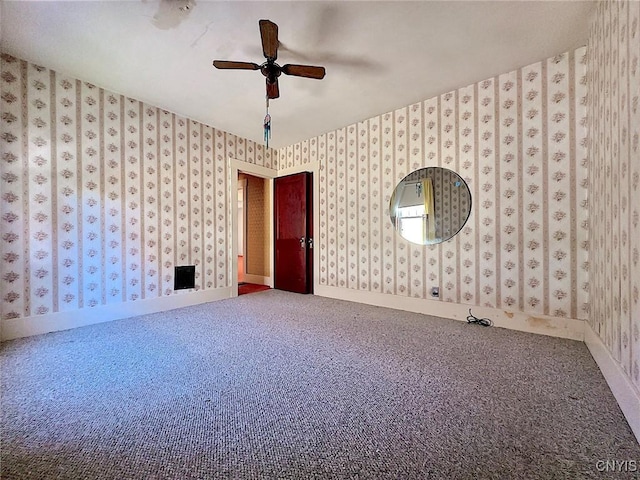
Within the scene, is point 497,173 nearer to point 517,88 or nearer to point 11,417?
point 517,88

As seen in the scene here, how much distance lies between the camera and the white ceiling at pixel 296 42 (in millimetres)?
1924

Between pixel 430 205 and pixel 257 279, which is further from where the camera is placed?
pixel 257 279

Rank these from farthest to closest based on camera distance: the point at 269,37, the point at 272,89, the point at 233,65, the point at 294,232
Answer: the point at 294,232, the point at 272,89, the point at 233,65, the point at 269,37

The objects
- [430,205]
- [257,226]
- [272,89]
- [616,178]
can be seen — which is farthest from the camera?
[257,226]

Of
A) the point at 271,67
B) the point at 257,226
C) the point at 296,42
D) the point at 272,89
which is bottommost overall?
the point at 257,226

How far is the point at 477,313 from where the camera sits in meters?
2.85

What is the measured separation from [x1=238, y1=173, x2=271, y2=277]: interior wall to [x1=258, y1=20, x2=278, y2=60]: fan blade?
11.4ft

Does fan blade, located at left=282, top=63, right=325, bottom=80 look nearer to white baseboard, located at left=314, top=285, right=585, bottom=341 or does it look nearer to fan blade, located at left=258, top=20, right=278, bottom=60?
fan blade, located at left=258, top=20, right=278, bottom=60

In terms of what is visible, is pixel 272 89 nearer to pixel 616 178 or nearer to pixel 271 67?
pixel 271 67

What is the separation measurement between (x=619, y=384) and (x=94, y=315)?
170 inches

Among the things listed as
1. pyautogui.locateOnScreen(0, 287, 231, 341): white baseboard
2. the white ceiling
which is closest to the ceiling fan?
the white ceiling

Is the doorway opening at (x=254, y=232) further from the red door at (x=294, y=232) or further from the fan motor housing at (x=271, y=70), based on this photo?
the fan motor housing at (x=271, y=70)

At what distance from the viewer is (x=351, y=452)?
1080mm

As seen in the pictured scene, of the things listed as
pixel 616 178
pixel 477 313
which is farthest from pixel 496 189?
pixel 477 313
